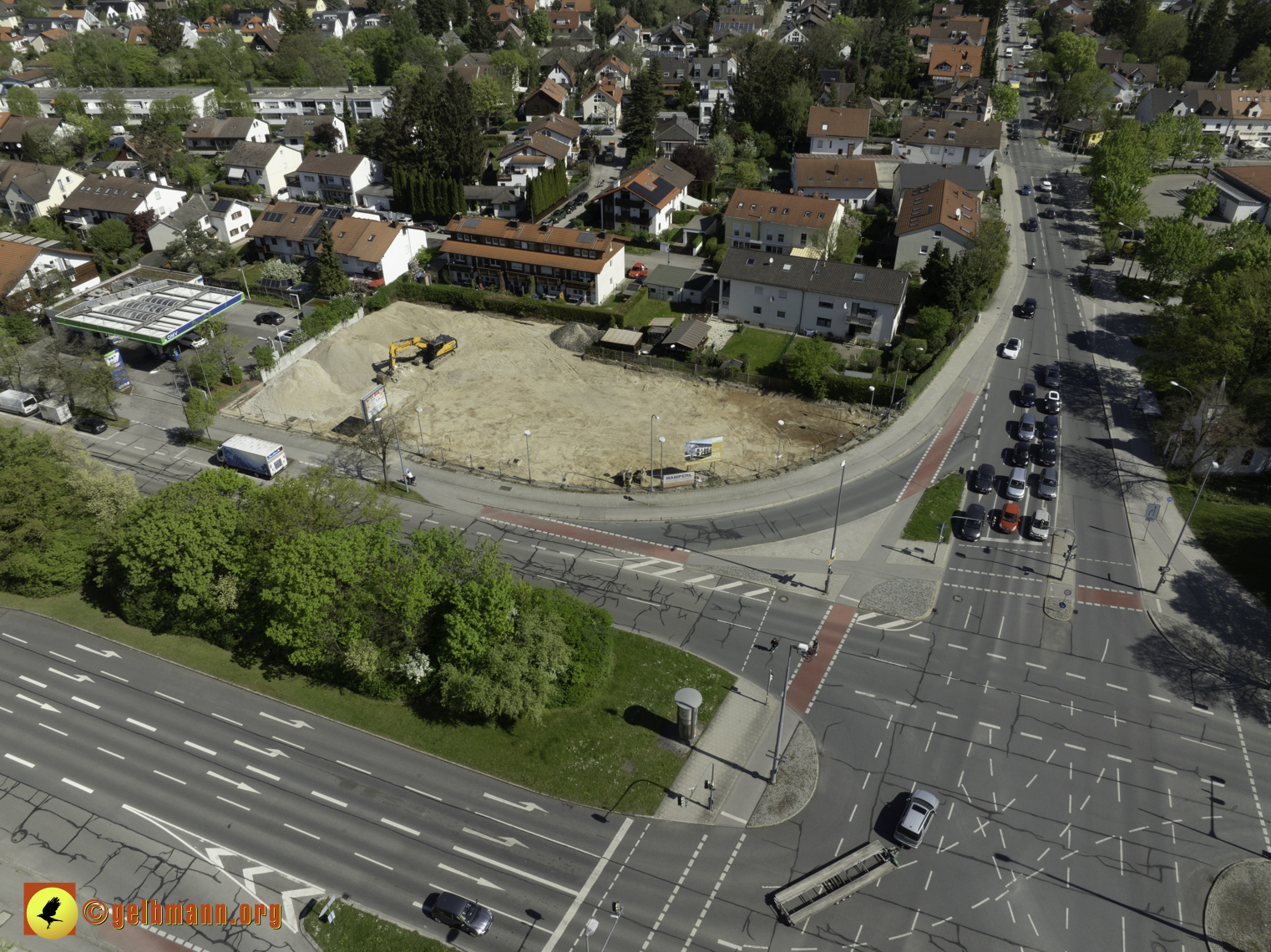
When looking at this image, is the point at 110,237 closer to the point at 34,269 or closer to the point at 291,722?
the point at 34,269

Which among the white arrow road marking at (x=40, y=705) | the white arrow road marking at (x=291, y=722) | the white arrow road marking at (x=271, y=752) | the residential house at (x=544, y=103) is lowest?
the white arrow road marking at (x=40, y=705)

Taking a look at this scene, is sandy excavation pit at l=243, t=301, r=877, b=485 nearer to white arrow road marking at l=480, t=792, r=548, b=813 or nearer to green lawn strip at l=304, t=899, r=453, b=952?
white arrow road marking at l=480, t=792, r=548, b=813

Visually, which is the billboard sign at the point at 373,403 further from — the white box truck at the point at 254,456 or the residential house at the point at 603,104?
the residential house at the point at 603,104

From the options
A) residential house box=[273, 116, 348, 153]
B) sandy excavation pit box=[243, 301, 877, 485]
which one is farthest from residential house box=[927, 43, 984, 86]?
sandy excavation pit box=[243, 301, 877, 485]

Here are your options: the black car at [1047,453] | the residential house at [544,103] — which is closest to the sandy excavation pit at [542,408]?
the black car at [1047,453]

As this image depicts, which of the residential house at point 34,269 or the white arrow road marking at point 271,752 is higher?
the residential house at point 34,269

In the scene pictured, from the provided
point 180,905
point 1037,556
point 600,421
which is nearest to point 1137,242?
point 1037,556
